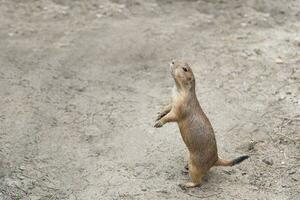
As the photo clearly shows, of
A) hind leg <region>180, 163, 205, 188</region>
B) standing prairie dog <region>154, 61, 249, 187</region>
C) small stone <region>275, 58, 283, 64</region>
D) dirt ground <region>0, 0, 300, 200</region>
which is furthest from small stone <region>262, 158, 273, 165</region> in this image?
small stone <region>275, 58, 283, 64</region>

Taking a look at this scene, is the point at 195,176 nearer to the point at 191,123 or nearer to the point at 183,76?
the point at 191,123

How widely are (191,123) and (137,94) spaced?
176cm

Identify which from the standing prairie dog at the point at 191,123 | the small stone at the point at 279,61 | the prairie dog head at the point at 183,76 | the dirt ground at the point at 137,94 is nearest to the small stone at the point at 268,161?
the dirt ground at the point at 137,94

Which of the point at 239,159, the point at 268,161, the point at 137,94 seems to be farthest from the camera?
the point at 137,94

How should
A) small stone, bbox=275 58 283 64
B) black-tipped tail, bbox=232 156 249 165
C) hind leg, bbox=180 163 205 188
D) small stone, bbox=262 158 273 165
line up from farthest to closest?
1. small stone, bbox=275 58 283 64
2. small stone, bbox=262 158 273 165
3. hind leg, bbox=180 163 205 188
4. black-tipped tail, bbox=232 156 249 165

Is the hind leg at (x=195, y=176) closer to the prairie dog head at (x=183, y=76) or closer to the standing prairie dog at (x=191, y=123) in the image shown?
the standing prairie dog at (x=191, y=123)

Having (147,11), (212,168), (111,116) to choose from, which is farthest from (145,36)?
(212,168)

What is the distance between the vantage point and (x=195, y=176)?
5.20 metres

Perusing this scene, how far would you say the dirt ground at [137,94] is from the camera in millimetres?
5375

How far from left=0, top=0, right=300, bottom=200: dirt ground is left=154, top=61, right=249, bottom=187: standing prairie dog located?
0.97 ft

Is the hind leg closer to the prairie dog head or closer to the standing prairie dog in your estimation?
the standing prairie dog

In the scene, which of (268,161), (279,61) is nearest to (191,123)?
(268,161)

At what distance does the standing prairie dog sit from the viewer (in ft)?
16.8

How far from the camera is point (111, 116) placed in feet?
20.9
